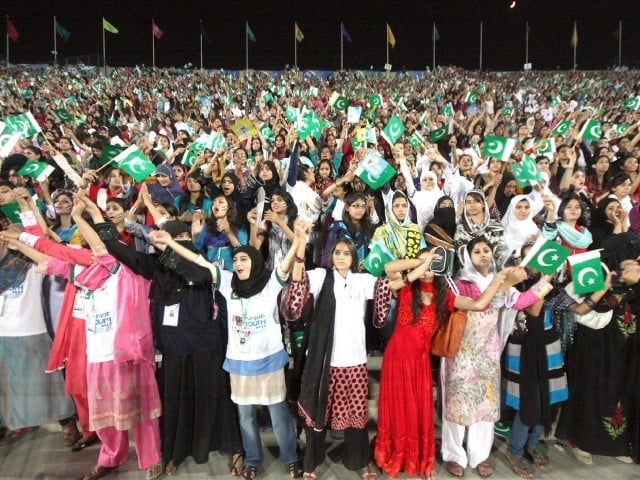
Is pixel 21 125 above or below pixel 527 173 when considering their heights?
above

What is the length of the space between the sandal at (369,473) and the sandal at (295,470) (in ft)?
1.38

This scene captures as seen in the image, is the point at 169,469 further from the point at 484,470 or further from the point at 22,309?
the point at 484,470

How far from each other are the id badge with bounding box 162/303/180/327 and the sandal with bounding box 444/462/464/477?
2120mm

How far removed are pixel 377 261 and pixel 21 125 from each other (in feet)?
12.6

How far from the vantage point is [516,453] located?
3.71 m

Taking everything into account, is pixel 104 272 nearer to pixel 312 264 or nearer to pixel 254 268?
pixel 254 268

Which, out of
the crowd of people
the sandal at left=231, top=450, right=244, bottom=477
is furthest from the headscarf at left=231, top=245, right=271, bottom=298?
the sandal at left=231, top=450, right=244, bottom=477

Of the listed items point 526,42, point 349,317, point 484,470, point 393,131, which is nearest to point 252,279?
point 349,317

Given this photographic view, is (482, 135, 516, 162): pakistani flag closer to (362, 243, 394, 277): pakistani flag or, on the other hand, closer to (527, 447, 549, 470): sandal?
(362, 243, 394, 277): pakistani flag

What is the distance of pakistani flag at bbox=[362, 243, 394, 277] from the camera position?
11.8 feet

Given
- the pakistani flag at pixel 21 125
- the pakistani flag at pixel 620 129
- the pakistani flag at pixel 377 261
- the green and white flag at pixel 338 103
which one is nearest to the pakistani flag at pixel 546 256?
the pakistani flag at pixel 377 261

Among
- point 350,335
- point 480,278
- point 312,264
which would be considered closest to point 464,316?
point 480,278

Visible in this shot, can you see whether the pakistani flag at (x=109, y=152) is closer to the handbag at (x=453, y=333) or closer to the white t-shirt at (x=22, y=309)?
the white t-shirt at (x=22, y=309)

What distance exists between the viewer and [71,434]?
3900 millimetres
